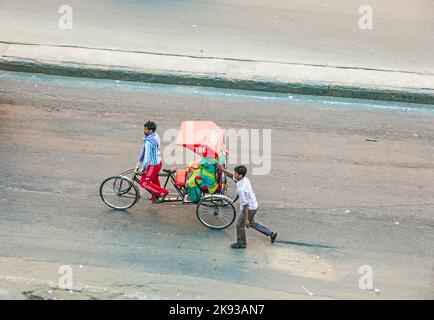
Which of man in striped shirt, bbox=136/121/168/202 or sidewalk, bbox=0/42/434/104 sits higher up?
sidewalk, bbox=0/42/434/104

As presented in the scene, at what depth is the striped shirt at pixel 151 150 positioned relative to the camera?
10.3 meters

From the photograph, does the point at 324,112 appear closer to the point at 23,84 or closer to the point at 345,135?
the point at 345,135

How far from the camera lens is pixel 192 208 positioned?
10.9 m

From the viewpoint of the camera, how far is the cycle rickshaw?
33.4ft

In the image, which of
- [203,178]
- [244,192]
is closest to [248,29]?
[203,178]

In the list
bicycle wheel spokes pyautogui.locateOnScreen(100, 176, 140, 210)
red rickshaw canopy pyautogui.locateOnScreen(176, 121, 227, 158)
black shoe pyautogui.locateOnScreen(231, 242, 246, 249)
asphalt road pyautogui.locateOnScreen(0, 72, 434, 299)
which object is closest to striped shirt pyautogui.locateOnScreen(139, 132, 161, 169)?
red rickshaw canopy pyautogui.locateOnScreen(176, 121, 227, 158)

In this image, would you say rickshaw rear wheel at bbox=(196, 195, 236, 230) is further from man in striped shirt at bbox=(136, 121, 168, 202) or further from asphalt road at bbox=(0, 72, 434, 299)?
man in striped shirt at bbox=(136, 121, 168, 202)

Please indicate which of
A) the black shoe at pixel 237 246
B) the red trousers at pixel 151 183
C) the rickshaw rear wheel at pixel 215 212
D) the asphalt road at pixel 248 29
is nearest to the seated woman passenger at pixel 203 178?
the rickshaw rear wheel at pixel 215 212

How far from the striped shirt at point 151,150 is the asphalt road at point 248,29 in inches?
206

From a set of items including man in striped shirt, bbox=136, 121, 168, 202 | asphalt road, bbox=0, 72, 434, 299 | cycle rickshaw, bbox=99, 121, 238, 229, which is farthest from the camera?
man in striped shirt, bbox=136, 121, 168, 202

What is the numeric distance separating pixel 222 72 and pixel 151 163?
4.58 meters

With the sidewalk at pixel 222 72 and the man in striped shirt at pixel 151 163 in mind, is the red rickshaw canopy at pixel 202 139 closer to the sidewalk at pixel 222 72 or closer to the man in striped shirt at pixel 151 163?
the man in striped shirt at pixel 151 163

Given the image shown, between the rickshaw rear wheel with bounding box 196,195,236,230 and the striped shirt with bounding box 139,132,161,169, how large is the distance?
926 mm
